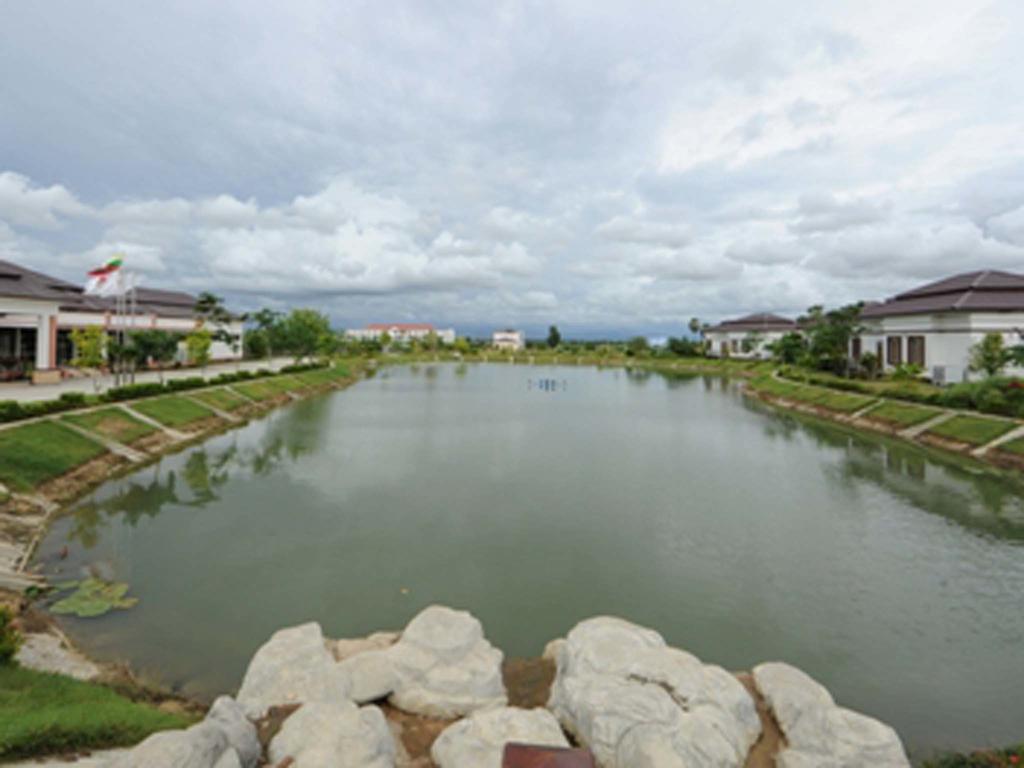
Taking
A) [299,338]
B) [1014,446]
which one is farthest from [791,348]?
[299,338]

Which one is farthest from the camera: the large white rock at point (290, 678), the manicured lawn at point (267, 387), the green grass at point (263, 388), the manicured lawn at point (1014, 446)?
the manicured lawn at point (267, 387)

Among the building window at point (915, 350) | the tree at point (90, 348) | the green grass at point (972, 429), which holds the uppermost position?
the building window at point (915, 350)

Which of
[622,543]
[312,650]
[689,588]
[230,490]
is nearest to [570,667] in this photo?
[312,650]

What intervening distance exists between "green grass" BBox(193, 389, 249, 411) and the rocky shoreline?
25037 millimetres

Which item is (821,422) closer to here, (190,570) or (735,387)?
(735,387)

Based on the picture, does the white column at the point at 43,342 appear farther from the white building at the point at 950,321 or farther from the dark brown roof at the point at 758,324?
the dark brown roof at the point at 758,324

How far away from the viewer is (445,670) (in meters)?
7.14

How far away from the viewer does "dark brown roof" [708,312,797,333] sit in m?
79.2

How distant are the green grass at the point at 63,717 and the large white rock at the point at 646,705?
4.45 metres

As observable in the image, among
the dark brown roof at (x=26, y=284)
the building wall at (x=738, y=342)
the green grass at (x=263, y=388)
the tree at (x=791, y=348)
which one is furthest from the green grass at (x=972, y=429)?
the building wall at (x=738, y=342)

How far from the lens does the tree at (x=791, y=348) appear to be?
5425 centimetres

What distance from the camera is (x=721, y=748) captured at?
555cm

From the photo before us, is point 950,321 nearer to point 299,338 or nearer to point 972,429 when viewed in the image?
point 972,429

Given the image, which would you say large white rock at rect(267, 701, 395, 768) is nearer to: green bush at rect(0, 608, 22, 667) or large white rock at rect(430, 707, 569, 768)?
large white rock at rect(430, 707, 569, 768)
